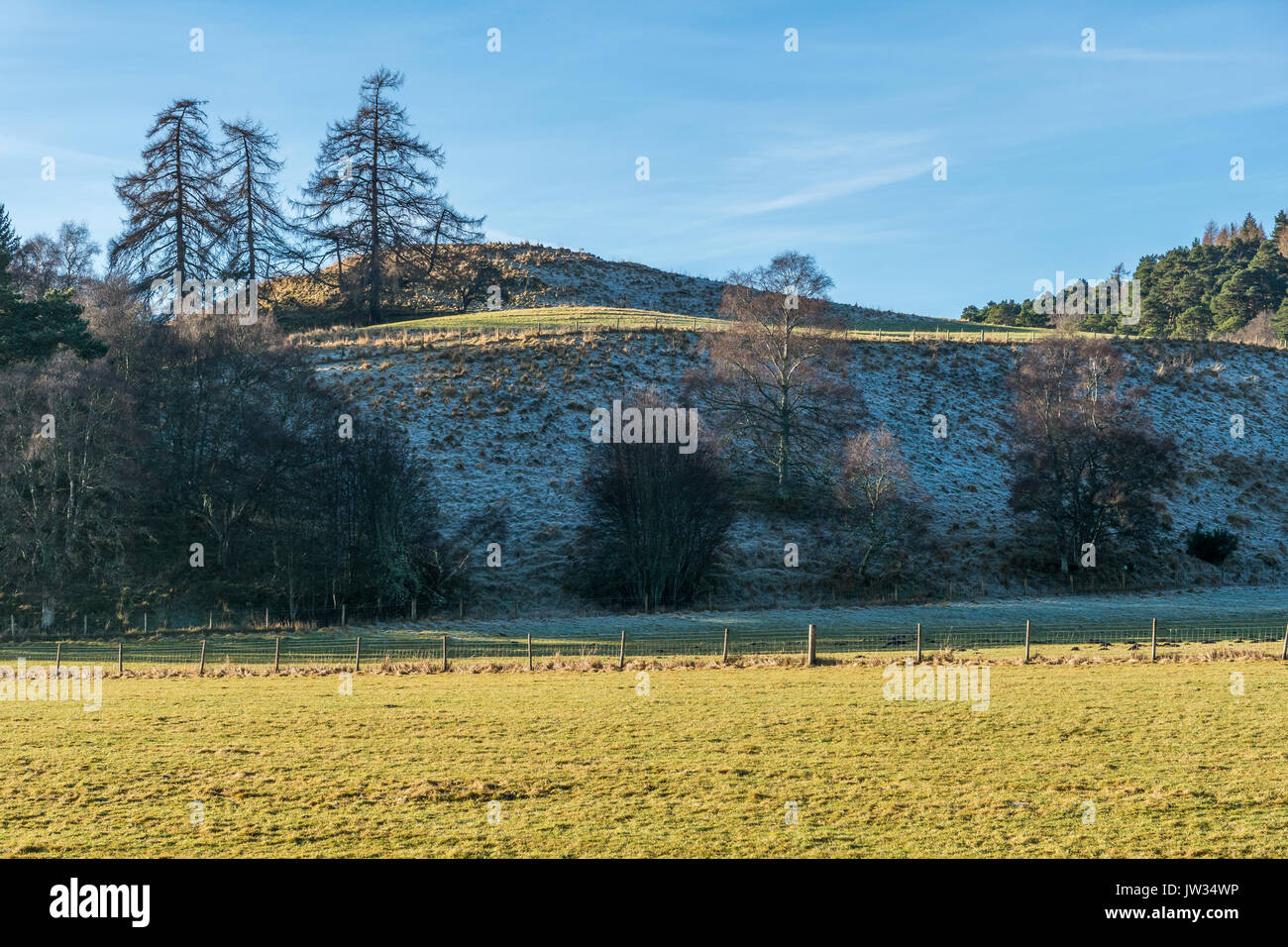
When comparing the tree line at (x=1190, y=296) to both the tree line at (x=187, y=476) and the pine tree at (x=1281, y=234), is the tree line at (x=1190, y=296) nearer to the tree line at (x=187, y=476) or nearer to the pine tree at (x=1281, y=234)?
the pine tree at (x=1281, y=234)

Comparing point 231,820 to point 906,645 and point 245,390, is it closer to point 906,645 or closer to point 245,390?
point 906,645

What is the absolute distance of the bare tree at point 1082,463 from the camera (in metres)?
57.6

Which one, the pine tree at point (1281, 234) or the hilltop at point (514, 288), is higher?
the pine tree at point (1281, 234)

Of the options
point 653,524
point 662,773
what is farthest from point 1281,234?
point 662,773

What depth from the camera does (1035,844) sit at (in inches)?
486

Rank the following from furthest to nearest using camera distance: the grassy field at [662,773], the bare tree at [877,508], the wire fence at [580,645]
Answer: the bare tree at [877,508] → the wire fence at [580,645] → the grassy field at [662,773]

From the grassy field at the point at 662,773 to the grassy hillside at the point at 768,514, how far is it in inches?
1118

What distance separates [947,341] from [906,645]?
58.1m

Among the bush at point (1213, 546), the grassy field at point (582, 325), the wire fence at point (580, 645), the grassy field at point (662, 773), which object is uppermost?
the grassy field at point (582, 325)

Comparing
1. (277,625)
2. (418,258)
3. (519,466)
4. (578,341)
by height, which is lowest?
(277,625)

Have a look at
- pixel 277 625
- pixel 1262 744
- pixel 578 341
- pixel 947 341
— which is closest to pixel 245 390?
pixel 277 625

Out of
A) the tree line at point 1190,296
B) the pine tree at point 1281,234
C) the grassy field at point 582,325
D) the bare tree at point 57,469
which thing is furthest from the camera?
the pine tree at point 1281,234

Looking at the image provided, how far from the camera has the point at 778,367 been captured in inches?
2549

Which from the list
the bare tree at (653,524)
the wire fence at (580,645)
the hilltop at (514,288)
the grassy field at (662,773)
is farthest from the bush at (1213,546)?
the hilltop at (514,288)
